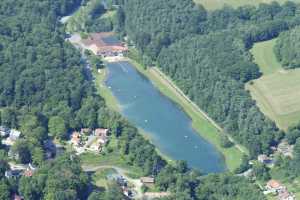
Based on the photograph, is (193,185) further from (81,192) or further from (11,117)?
(11,117)

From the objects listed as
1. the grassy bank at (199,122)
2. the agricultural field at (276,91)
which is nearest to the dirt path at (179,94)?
the grassy bank at (199,122)

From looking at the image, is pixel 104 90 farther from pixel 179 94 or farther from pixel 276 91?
pixel 276 91

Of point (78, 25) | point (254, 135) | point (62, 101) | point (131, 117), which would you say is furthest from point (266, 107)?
point (78, 25)

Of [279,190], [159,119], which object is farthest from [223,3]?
[279,190]

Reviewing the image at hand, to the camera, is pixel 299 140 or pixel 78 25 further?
pixel 78 25

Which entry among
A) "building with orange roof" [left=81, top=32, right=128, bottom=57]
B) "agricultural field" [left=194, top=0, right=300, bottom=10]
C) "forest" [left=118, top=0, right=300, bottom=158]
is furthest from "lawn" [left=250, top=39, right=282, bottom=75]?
"building with orange roof" [left=81, top=32, right=128, bottom=57]

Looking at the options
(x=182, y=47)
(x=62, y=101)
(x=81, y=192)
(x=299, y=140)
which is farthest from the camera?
(x=182, y=47)

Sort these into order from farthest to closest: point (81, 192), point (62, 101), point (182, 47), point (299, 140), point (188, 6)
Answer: point (188, 6), point (182, 47), point (62, 101), point (299, 140), point (81, 192)

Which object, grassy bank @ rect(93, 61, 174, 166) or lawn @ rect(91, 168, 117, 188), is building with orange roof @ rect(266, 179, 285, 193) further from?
grassy bank @ rect(93, 61, 174, 166)
